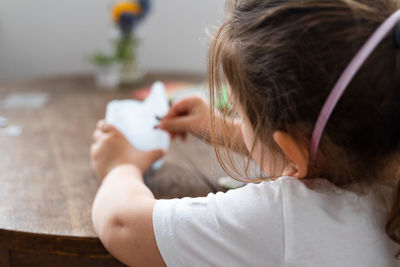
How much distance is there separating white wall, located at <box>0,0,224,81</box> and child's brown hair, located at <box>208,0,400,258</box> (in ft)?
4.59

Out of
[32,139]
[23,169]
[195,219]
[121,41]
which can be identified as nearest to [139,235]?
[195,219]

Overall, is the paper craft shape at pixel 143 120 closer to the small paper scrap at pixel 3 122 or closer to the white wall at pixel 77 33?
the small paper scrap at pixel 3 122

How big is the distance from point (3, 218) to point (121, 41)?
37.5 inches

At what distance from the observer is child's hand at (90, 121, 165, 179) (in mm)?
889

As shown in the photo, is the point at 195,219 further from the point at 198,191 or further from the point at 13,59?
the point at 13,59

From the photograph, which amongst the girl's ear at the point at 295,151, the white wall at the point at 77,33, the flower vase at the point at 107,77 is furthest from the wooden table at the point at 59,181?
the white wall at the point at 77,33

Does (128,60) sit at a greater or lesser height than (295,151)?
lesser

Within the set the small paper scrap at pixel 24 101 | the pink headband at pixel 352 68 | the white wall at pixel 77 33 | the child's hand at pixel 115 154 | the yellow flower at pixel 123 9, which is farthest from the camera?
the white wall at pixel 77 33

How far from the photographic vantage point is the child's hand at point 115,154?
889 mm

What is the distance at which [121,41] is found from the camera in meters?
1.62

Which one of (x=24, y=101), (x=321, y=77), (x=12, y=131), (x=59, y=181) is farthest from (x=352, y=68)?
(x=24, y=101)

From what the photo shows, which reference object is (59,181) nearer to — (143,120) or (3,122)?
(143,120)

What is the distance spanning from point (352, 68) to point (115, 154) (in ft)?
1.60

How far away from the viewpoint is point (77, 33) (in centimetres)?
213
